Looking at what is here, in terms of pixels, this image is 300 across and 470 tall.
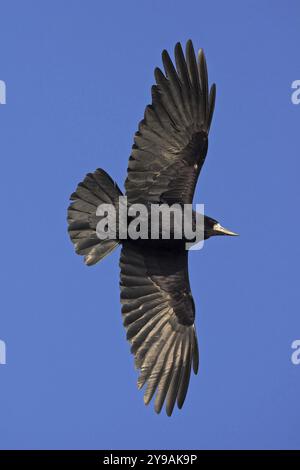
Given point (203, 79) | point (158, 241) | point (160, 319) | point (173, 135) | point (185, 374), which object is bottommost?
point (185, 374)


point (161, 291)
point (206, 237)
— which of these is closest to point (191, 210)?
point (206, 237)

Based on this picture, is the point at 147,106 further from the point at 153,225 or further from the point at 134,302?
the point at 134,302

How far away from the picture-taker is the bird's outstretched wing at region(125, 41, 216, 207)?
39.9 ft

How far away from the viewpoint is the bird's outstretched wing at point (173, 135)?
39.9ft

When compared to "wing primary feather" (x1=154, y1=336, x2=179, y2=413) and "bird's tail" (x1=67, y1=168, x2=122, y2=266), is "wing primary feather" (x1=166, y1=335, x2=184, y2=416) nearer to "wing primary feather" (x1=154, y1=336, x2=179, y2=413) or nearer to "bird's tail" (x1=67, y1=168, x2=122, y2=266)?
"wing primary feather" (x1=154, y1=336, x2=179, y2=413)

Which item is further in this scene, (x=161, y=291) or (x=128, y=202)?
(x=161, y=291)

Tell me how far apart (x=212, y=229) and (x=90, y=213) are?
1461 mm

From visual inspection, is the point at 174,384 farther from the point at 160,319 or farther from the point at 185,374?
the point at 160,319

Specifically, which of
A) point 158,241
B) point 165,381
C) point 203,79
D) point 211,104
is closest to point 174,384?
point 165,381

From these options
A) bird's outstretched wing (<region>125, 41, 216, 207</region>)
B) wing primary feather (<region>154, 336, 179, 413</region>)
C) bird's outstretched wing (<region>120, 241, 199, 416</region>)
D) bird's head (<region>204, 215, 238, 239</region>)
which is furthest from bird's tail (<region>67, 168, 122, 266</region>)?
wing primary feather (<region>154, 336, 179, 413</region>)

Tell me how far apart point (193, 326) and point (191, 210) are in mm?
1617

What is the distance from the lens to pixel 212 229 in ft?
41.3

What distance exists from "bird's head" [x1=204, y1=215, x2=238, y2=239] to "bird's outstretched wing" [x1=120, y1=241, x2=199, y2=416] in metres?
0.54

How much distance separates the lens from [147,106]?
1217 centimetres
